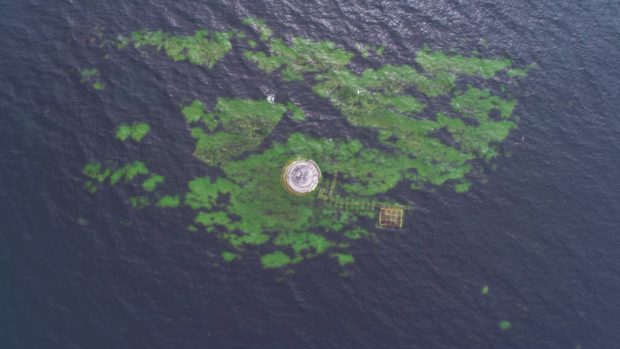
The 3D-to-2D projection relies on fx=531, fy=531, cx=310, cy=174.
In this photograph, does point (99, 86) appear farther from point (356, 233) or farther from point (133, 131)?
point (356, 233)

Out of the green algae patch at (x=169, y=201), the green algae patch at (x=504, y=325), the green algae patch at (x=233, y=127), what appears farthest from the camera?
the green algae patch at (x=233, y=127)

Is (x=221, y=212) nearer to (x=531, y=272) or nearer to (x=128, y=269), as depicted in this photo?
(x=128, y=269)

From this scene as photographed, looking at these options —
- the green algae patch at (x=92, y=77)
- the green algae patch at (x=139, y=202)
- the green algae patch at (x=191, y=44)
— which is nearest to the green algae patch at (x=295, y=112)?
the green algae patch at (x=191, y=44)

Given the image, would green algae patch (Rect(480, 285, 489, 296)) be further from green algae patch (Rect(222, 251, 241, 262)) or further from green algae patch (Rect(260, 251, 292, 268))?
green algae patch (Rect(222, 251, 241, 262))

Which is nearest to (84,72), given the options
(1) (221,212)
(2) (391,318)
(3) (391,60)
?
(1) (221,212)

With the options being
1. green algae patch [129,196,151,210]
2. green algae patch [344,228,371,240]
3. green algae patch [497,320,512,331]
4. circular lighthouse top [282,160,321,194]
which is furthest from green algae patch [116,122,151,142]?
green algae patch [497,320,512,331]

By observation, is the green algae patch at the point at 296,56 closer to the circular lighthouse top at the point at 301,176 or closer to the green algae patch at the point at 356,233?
the circular lighthouse top at the point at 301,176

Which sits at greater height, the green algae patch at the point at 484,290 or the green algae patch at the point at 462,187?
the green algae patch at the point at 462,187
